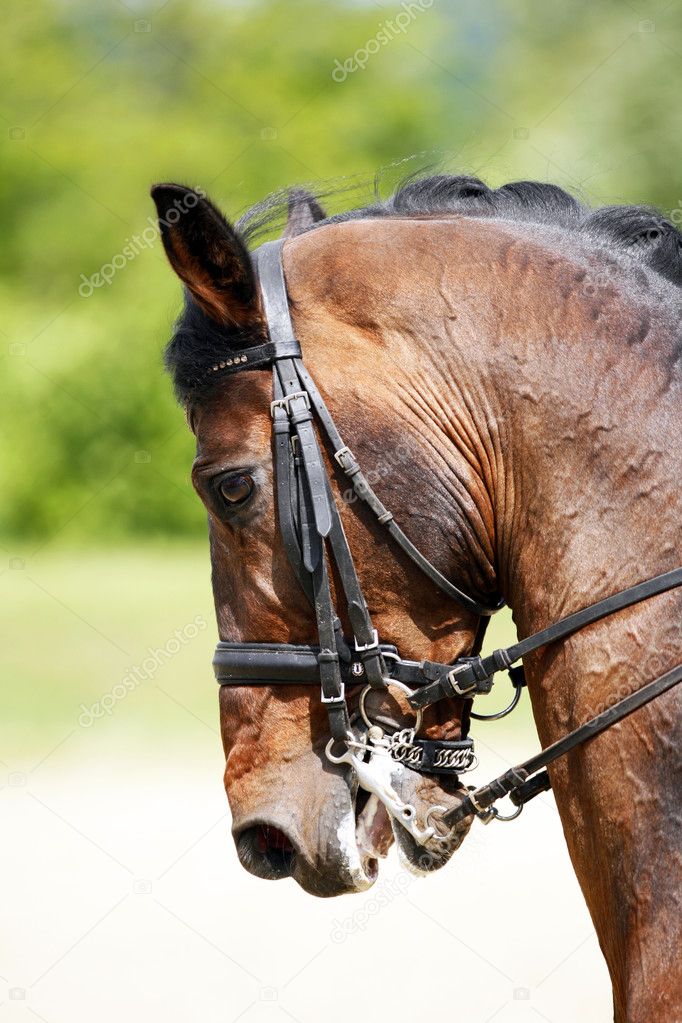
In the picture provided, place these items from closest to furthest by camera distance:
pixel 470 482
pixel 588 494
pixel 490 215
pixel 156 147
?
pixel 588 494 → pixel 470 482 → pixel 490 215 → pixel 156 147

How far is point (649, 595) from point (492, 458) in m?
0.44

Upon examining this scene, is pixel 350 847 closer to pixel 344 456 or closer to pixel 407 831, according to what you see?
pixel 407 831

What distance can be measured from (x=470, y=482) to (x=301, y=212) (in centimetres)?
108

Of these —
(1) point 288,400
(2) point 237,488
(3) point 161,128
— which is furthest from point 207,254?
(3) point 161,128

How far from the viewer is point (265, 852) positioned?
8.54ft

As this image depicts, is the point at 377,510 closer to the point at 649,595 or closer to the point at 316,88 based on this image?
the point at 649,595

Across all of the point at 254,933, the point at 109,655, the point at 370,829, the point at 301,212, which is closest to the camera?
the point at 370,829

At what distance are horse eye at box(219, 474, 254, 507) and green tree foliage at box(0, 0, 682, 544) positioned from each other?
23.2 meters

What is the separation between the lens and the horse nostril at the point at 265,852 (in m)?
2.59

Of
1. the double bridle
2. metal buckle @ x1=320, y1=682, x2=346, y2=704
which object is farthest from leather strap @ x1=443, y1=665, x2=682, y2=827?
metal buckle @ x1=320, y1=682, x2=346, y2=704

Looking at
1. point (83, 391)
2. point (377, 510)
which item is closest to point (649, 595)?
point (377, 510)

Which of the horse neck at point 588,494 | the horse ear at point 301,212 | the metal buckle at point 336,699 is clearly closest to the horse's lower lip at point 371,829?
the metal buckle at point 336,699

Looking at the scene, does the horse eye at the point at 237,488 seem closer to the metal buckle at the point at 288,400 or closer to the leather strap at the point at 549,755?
the metal buckle at the point at 288,400

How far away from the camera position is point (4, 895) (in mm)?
7570
